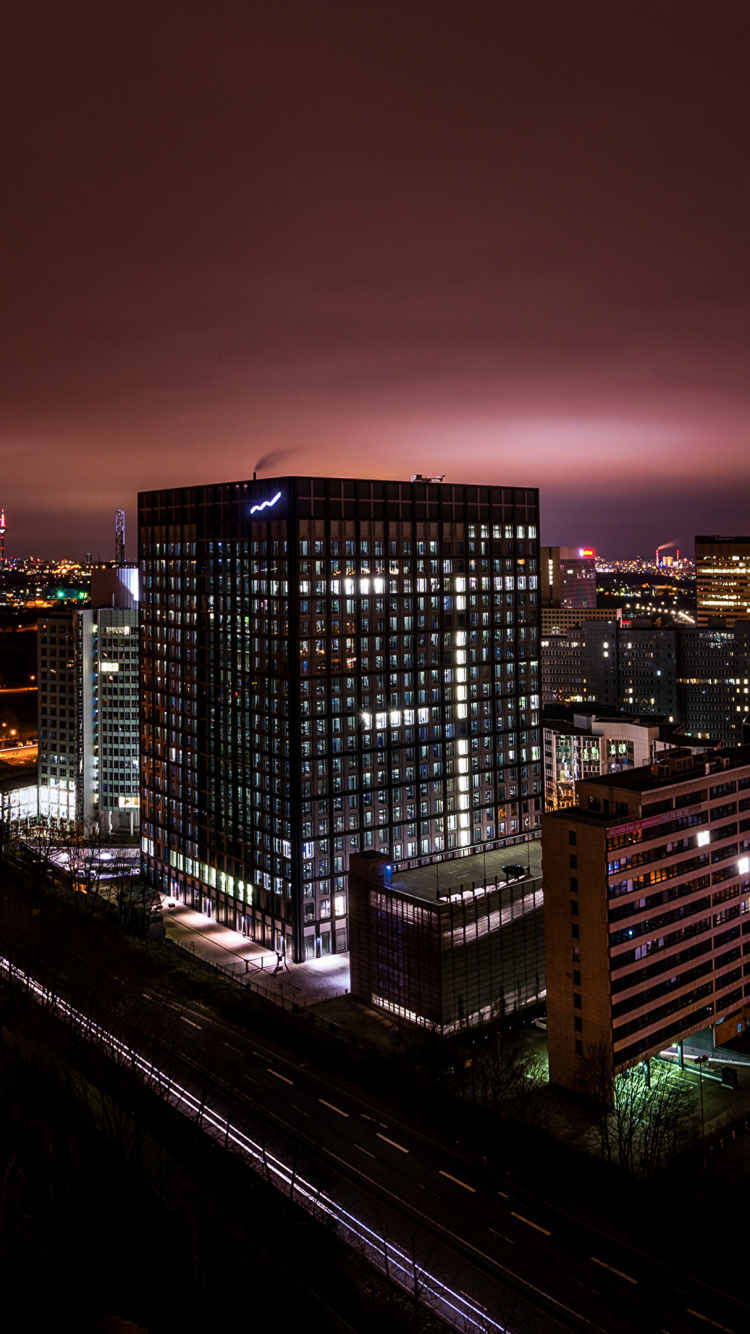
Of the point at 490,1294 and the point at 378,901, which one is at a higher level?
the point at 378,901

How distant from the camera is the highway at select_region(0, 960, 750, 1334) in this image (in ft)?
132

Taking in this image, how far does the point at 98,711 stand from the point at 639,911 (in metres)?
83.7

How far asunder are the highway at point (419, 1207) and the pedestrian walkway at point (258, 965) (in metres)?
11.5

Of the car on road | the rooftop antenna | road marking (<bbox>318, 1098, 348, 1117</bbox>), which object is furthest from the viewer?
the rooftop antenna

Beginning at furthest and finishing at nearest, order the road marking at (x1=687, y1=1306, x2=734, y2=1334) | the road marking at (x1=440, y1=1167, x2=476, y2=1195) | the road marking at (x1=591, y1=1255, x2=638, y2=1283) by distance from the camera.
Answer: the road marking at (x1=440, y1=1167, x2=476, y2=1195) < the road marking at (x1=591, y1=1255, x2=638, y2=1283) < the road marking at (x1=687, y1=1306, x2=734, y2=1334)

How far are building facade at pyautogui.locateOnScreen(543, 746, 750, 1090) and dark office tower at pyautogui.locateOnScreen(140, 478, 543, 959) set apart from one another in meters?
24.9

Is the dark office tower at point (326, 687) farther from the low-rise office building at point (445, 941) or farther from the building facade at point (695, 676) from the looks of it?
the building facade at point (695, 676)

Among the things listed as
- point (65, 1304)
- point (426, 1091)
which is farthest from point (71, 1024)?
point (426, 1091)

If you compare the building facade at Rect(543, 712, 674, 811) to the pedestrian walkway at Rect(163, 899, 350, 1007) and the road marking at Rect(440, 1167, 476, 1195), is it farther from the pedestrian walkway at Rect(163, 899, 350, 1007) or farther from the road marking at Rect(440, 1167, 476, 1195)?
the road marking at Rect(440, 1167, 476, 1195)

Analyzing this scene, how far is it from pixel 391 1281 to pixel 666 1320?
1186cm

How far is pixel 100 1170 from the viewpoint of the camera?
49.7m

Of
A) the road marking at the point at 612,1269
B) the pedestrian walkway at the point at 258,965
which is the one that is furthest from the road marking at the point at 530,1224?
the pedestrian walkway at the point at 258,965

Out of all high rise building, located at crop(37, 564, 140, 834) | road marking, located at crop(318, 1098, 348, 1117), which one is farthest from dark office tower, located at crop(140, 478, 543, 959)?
road marking, located at crop(318, 1098, 348, 1117)

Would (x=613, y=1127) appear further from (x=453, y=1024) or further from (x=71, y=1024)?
(x=71, y=1024)
